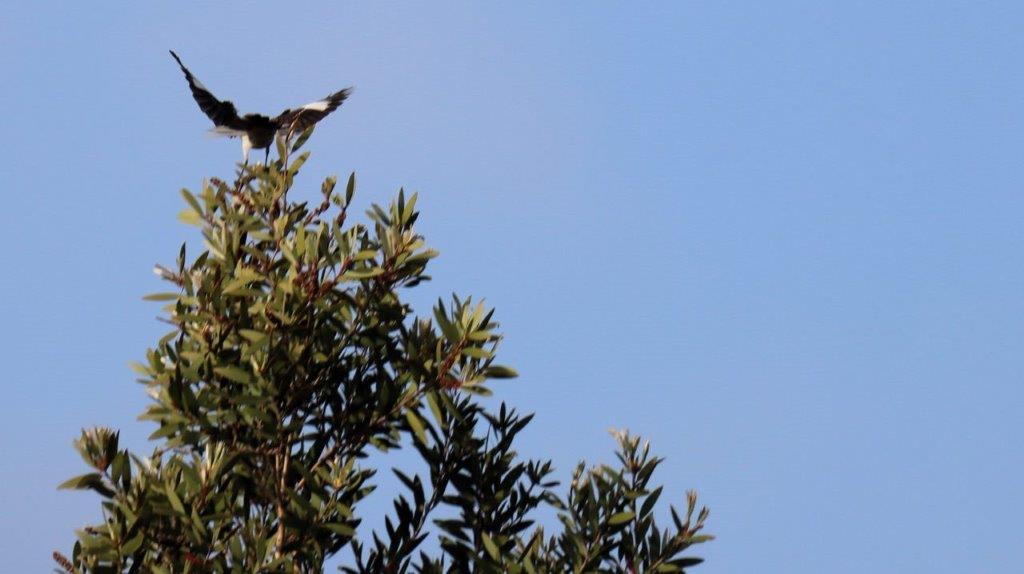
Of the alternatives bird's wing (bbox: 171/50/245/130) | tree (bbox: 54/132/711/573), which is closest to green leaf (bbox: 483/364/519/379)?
tree (bbox: 54/132/711/573)

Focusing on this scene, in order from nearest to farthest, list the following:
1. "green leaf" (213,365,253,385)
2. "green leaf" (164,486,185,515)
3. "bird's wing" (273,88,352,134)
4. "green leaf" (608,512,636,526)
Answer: "green leaf" (164,486,185,515) → "green leaf" (213,365,253,385) → "green leaf" (608,512,636,526) → "bird's wing" (273,88,352,134)

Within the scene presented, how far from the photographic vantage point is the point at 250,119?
32.8ft

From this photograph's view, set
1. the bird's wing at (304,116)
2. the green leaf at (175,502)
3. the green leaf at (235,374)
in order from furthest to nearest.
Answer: the bird's wing at (304,116), the green leaf at (235,374), the green leaf at (175,502)

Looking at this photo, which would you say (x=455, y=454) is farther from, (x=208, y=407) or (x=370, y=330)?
(x=208, y=407)

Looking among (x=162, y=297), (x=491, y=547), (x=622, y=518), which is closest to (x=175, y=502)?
(x=162, y=297)

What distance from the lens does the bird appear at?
9977 mm

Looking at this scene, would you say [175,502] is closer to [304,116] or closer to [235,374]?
[235,374]

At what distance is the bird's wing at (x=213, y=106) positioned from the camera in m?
10.1

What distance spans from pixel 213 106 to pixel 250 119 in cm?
45

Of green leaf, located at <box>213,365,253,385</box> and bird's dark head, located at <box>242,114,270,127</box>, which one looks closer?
green leaf, located at <box>213,365,253,385</box>

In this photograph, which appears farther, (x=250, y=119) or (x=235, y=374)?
(x=250, y=119)

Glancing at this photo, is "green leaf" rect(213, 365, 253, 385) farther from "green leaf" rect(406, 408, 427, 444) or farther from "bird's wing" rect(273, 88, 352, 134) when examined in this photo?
"bird's wing" rect(273, 88, 352, 134)

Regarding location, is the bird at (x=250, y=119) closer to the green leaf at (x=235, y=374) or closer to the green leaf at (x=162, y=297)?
the green leaf at (x=162, y=297)

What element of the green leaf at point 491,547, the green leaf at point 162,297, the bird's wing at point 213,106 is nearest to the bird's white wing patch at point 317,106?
the bird's wing at point 213,106
